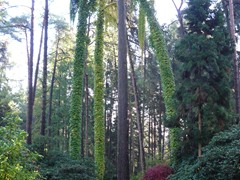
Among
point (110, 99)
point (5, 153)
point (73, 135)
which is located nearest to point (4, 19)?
point (73, 135)

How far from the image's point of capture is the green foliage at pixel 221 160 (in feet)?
20.6

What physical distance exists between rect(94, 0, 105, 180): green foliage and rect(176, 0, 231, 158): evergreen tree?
17.3ft

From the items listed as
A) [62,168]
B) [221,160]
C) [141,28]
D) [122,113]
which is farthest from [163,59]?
[221,160]

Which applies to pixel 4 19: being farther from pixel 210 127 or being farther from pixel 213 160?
pixel 213 160

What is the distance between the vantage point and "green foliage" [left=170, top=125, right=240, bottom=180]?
6.27 metres

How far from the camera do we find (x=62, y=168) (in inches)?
406

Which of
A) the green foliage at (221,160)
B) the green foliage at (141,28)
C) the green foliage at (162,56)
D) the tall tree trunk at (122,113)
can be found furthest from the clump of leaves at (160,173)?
the green foliage at (141,28)

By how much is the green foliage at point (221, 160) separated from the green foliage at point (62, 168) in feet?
12.7

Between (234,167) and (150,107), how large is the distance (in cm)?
2203

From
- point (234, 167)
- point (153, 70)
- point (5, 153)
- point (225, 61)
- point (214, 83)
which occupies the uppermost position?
point (153, 70)

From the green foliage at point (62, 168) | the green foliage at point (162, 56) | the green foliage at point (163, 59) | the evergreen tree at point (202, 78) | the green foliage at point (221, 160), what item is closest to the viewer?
the green foliage at point (221, 160)

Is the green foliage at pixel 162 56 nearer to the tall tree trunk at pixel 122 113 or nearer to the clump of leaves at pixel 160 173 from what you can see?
the clump of leaves at pixel 160 173

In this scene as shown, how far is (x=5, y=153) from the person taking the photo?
3.11 metres

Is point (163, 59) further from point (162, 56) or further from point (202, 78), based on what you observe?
point (202, 78)
